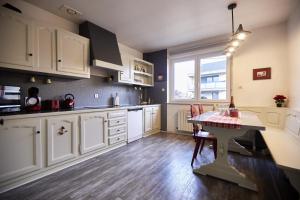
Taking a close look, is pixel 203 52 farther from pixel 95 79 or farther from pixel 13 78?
pixel 13 78

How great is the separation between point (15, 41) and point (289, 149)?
139 inches

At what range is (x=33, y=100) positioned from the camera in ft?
7.46

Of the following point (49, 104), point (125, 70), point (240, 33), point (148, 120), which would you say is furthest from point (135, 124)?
point (240, 33)

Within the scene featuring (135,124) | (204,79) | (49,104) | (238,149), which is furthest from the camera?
(204,79)

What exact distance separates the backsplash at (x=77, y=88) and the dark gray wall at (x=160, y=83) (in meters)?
0.77

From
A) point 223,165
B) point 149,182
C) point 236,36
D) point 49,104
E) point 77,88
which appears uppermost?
point 236,36

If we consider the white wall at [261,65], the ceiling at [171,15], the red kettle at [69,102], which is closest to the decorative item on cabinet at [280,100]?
the white wall at [261,65]

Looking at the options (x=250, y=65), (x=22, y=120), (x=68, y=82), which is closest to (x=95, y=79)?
(x=68, y=82)

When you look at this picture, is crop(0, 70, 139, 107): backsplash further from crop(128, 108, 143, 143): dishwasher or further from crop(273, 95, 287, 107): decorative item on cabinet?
crop(273, 95, 287, 107): decorative item on cabinet

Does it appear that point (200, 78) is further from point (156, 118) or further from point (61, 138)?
point (61, 138)

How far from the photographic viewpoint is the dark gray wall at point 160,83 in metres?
4.68

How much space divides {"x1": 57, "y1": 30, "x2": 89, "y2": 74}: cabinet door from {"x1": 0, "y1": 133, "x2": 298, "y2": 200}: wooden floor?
62.3 inches

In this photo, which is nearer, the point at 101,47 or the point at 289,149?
the point at 289,149

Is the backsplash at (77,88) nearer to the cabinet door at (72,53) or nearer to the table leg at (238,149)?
the cabinet door at (72,53)
